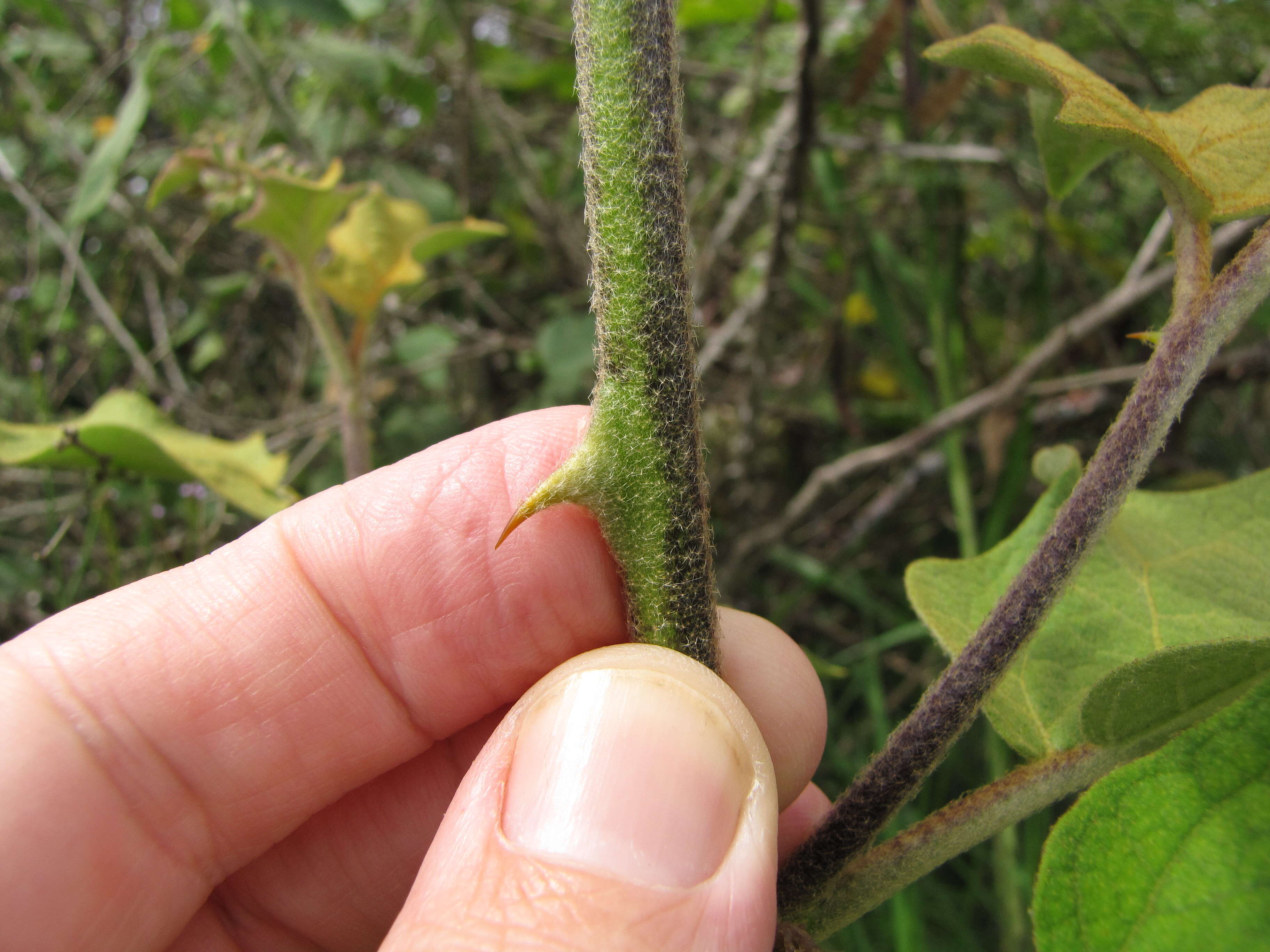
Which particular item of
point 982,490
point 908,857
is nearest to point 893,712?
point 982,490

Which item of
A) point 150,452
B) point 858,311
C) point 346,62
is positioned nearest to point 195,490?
point 150,452

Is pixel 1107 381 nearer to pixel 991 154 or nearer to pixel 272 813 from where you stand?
pixel 991 154

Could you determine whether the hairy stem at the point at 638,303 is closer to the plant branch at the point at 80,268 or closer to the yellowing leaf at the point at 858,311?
the plant branch at the point at 80,268

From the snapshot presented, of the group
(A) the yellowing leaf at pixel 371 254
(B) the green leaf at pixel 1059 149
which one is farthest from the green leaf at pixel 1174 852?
(A) the yellowing leaf at pixel 371 254

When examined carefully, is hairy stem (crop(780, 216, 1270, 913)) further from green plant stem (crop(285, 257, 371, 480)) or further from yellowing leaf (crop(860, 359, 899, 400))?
yellowing leaf (crop(860, 359, 899, 400))

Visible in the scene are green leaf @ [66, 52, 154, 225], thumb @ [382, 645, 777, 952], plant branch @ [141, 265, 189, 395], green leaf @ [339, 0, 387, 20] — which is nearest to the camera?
thumb @ [382, 645, 777, 952]

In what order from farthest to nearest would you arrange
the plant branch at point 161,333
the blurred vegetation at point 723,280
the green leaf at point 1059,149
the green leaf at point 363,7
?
1. the plant branch at point 161,333
2. the green leaf at point 363,7
3. the blurred vegetation at point 723,280
4. the green leaf at point 1059,149

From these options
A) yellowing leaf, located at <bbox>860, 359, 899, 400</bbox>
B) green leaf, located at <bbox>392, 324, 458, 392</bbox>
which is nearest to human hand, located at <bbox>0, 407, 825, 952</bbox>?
green leaf, located at <bbox>392, 324, 458, 392</bbox>
